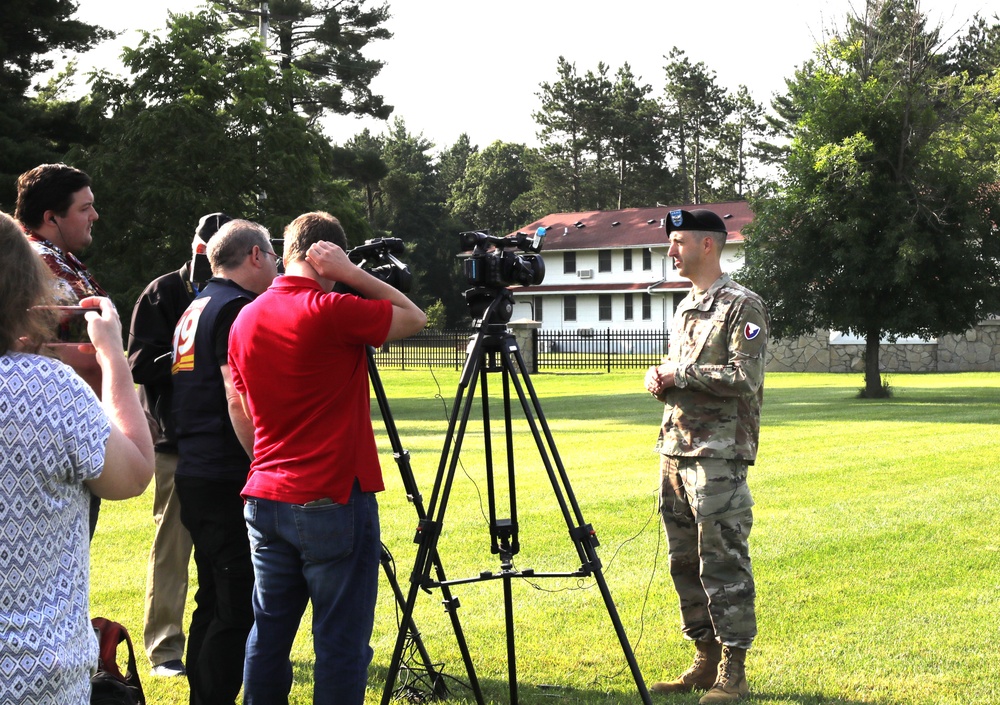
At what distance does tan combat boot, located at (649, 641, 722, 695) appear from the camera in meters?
5.19

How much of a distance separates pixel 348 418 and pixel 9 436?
5.23 feet

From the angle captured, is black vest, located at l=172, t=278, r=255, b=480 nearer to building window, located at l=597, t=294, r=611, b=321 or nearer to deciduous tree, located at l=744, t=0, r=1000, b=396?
deciduous tree, located at l=744, t=0, r=1000, b=396

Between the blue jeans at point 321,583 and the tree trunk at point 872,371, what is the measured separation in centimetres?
2317

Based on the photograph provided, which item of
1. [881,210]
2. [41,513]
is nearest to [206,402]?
[41,513]

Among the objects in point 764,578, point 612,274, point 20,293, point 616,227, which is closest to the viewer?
point 20,293

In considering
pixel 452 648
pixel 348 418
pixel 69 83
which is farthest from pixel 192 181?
pixel 348 418

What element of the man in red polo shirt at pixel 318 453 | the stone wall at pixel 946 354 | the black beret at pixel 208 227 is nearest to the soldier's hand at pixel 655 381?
the man in red polo shirt at pixel 318 453

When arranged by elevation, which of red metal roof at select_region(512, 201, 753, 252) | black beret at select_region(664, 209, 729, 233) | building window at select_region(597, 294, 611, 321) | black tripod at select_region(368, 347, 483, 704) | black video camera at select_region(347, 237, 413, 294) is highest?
red metal roof at select_region(512, 201, 753, 252)

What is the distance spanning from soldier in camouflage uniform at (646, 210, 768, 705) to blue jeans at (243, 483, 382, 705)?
181 centimetres

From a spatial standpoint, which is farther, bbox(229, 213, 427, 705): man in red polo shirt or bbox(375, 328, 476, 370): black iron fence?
bbox(375, 328, 476, 370): black iron fence

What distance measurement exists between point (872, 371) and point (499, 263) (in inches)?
896

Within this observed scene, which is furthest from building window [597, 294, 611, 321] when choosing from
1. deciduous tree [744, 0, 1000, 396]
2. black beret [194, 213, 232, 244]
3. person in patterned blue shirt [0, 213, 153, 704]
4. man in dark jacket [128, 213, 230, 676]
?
person in patterned blue shirt [0, 213, 153, 704]

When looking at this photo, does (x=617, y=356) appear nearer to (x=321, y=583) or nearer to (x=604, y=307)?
(x=604, y=307)

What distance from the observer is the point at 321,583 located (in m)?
3.86
